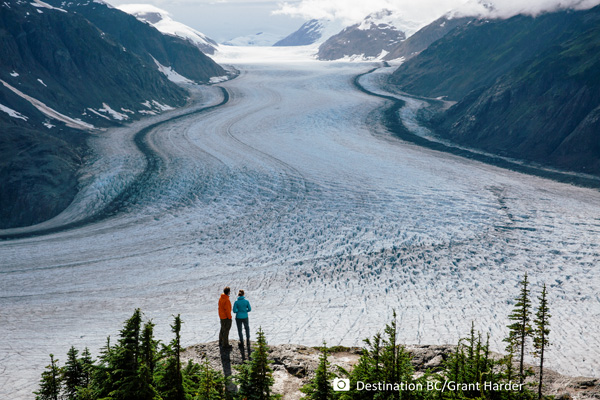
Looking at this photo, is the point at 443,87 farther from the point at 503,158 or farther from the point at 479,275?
the point at 479,275

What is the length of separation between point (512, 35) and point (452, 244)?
47567 millimetres

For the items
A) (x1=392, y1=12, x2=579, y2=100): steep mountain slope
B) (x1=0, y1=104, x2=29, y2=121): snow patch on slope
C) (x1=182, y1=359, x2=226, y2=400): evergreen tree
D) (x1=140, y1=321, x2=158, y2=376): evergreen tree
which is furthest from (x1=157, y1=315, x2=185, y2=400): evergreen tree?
(x1=392, y1=12, x2=579, y2=100): steep mountain slope

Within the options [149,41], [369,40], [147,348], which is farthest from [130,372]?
[369,40]

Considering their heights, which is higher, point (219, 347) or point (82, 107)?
point (82, 107)

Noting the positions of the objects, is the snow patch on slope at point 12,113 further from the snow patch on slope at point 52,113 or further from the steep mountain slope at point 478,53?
the steep mountain slope at point 478,53

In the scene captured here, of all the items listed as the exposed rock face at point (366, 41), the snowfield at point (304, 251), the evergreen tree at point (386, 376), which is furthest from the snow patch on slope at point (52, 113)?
the exposed rock face at point (366, 41)

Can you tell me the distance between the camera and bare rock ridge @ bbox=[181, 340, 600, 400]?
27.5ft

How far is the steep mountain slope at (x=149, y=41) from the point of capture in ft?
213

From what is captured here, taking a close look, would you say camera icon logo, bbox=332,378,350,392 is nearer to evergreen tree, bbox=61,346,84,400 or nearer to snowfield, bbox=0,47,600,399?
evergreen tree, bbox=61,346,84,400

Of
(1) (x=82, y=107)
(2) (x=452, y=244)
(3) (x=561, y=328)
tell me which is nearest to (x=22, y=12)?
(1) (x=82, y=107)

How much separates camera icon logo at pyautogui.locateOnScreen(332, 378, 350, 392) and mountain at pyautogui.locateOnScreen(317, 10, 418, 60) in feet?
402

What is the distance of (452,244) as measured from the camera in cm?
1827

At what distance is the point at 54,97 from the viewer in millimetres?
36250

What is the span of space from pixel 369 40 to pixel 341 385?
135191 mm
